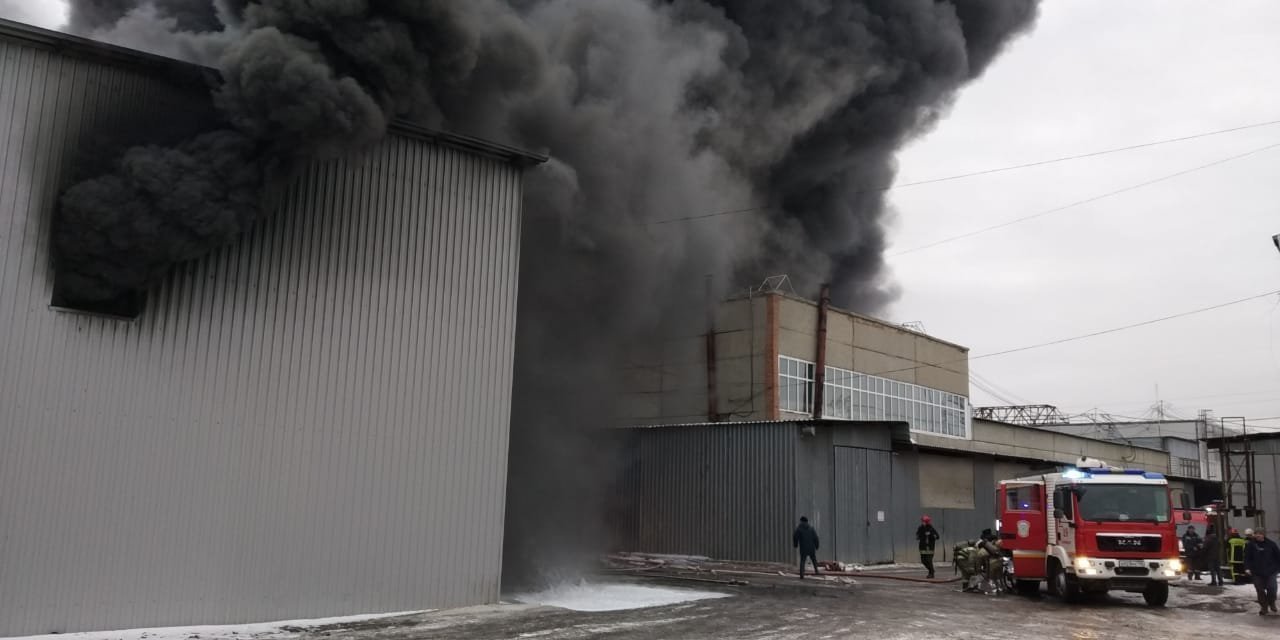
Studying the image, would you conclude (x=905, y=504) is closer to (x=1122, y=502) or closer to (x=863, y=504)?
(x=863, y=504)

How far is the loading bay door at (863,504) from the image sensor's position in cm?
2283

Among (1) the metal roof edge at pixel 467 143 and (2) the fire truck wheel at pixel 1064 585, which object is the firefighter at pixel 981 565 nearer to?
(2) the fire truck wheel at pixel 1064 585

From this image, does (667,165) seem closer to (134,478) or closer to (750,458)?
(750,458)

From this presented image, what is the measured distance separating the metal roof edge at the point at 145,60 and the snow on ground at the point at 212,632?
6.46 meters

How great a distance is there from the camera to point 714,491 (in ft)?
76.5

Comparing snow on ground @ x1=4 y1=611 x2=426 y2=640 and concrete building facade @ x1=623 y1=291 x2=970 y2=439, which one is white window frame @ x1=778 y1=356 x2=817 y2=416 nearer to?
concrete building facade @ x1=623 y1=291 x2=970 y2=439

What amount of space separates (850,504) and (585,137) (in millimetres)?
11532

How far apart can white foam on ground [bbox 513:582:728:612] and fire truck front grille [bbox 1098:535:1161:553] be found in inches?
234

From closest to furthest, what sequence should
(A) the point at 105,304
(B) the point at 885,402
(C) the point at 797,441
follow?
(A) the point at 105,304
(C) the point at 797,441
(B) the point at 885,402

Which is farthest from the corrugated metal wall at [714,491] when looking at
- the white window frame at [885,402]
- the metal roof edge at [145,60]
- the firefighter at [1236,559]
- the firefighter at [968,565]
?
the metal roof edge at [145,60]

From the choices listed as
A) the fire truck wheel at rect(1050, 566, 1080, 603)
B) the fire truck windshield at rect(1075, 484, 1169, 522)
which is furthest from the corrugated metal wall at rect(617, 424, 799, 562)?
the fire truck windshield at rect(1075, 484, 1169, 522)

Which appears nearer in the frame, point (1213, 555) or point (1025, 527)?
point (1025, 527)

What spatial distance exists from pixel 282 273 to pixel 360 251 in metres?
1.10

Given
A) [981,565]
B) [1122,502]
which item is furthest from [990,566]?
[1122,502]
